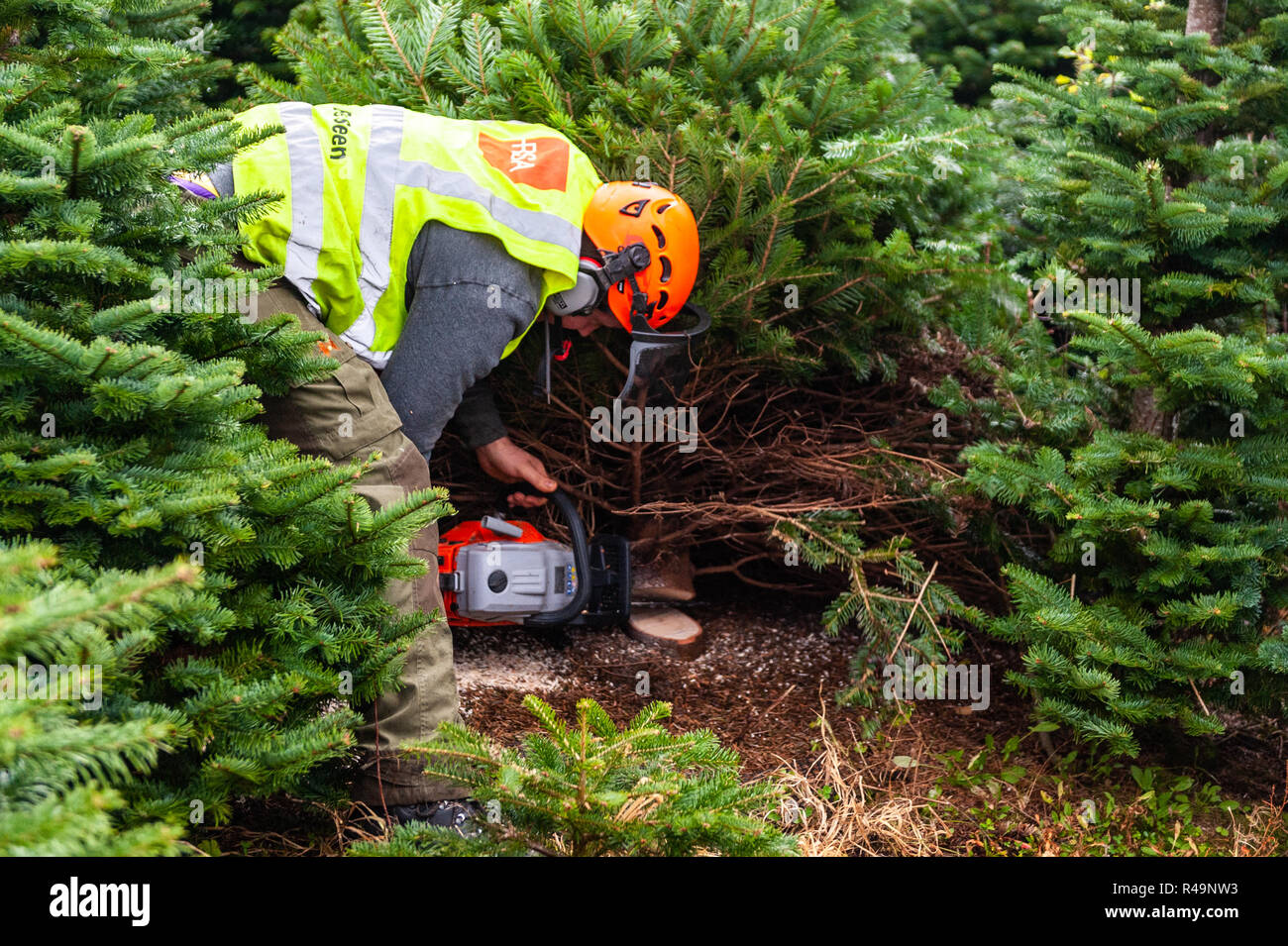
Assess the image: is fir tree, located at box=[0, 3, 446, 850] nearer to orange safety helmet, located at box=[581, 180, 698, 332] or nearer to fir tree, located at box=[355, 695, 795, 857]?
fir tree, located at box=[355, 695, 795, 857]

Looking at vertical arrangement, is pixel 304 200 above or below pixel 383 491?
above

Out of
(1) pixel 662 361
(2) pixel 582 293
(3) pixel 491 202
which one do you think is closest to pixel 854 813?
(1) pixel 662 361

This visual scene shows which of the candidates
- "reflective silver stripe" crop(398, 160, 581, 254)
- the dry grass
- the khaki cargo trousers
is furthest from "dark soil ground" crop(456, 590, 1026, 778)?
"reflective silver stripe" crop(398, 160, 581, 254)

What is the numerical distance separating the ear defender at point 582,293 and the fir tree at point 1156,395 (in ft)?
4.33

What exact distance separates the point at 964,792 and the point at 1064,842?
1.16 ft

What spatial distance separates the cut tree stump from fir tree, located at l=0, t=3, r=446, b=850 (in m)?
1.82

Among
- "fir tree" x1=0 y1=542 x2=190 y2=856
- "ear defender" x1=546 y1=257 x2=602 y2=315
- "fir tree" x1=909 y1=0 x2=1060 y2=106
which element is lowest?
"fir tree" x1=0 y1=542 x2=190 y2=856

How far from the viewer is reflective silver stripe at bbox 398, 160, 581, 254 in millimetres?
2930

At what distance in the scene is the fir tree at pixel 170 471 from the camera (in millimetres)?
1799

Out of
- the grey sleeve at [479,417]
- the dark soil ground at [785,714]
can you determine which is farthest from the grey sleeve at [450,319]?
the dark soil ground at [785,714]

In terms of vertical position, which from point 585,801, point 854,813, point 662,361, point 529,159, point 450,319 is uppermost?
point 529,159

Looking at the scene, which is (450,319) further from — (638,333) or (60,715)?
(60,715)

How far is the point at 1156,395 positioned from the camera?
326 centimetres

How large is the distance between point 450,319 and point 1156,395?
7.10 feet
